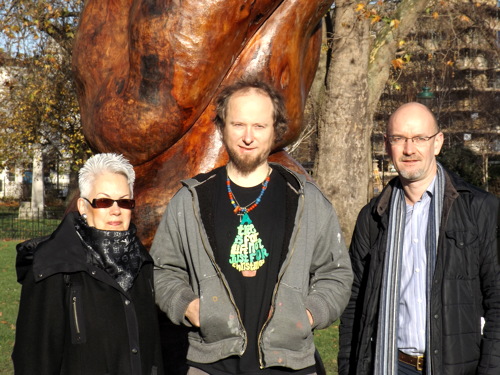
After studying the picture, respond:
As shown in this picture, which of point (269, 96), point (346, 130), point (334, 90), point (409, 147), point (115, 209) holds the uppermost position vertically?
point (334, 90)

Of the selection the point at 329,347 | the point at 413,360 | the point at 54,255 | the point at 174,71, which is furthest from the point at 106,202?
the point at 329,347

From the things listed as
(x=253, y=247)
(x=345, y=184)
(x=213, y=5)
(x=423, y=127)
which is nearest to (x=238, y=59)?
(x=213, y=5)

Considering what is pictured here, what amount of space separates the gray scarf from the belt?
1.5 inches

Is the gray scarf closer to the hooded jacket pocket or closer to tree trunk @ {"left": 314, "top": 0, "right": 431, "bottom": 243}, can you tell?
the hooded jacket pocket

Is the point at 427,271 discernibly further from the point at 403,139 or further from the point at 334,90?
the point at 334,90

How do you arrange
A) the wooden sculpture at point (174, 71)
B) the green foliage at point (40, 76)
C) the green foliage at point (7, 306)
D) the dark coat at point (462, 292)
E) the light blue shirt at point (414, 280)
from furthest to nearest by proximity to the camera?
the green foliage at point (40, 76), the green foliage at point (7, 306), the wooden sculpture at point (174, 71), the light blue shirt at point (414, 280), the dark coat at point (462, 292)

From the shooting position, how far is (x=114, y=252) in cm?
281

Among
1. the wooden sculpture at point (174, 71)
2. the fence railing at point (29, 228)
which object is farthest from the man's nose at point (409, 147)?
the fence railing at point (29, 228)

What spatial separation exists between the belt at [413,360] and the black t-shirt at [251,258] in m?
0.63

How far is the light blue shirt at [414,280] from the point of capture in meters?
3.15

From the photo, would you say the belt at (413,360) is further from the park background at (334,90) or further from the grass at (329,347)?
the grass at (329,347)

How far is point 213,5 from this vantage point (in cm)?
337

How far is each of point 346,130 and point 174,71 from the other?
8.36m

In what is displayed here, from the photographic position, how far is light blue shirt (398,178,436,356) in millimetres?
3152
